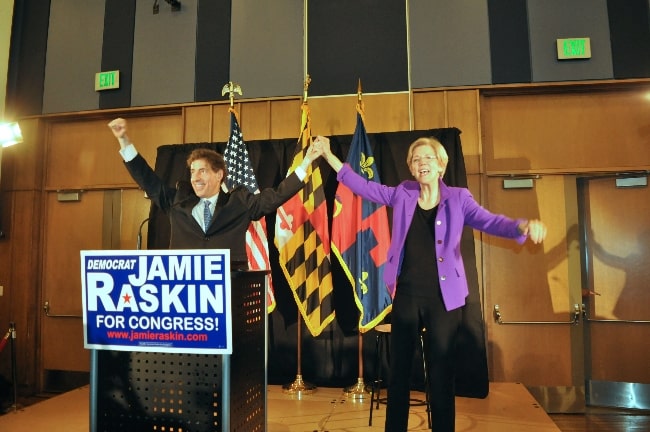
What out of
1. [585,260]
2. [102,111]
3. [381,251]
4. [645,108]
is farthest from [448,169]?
[102,111]

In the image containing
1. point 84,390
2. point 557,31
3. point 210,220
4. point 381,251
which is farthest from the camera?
point 557,31

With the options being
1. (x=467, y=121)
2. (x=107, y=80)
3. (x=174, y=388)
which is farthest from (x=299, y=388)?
(x=107, y=80)

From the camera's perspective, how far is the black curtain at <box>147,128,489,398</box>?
12.9 ft

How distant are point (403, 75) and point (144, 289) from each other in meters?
3.81

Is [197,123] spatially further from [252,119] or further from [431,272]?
[431,272]

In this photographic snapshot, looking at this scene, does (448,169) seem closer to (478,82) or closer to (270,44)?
(478,82)

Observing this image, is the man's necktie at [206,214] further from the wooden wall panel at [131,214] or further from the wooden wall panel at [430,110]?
the wooden wall panel at [131,214]

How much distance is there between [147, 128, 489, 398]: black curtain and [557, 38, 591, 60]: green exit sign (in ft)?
4.60

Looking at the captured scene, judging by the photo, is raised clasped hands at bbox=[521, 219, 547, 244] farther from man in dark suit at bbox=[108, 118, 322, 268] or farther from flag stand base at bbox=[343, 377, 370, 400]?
flag stand base at bbox=[343, 377, 370, 400]

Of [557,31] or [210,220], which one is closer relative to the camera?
[210,220]

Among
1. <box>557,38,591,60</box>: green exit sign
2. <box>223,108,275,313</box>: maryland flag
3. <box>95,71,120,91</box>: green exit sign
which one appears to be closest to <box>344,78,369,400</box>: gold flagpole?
<box>223,108,275,313</box>: maryland flag

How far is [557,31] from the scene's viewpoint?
450cm

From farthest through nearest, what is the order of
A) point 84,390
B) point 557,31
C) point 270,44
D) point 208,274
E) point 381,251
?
point 270,44
point 557,31
point 84,390
point 381,251
point 208,274

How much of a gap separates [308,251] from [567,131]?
284 cm
